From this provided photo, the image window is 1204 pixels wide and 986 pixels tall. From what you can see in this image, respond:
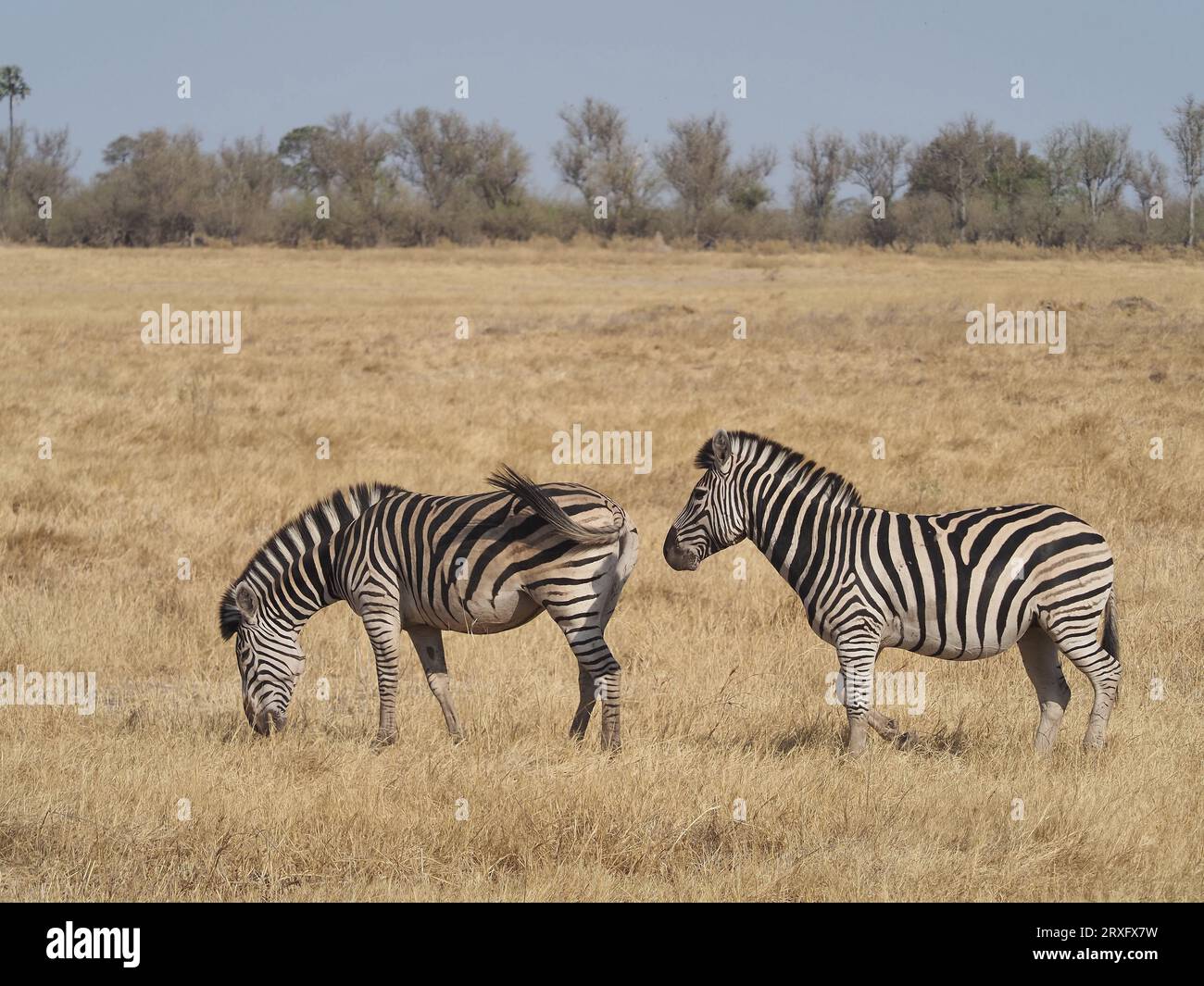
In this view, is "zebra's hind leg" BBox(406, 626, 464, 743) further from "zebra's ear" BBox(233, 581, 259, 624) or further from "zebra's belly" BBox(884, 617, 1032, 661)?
"zebra's belly" BBox(884, 617, 1032, 661)

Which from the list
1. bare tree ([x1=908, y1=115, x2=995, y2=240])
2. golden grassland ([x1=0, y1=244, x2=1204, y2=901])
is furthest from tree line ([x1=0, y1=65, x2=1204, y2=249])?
golden grassland ([x1=0, y1=244, x2=1204, y2=901])

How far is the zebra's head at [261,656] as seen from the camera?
7355mm

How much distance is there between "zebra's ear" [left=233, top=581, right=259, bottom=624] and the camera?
7.42 meters

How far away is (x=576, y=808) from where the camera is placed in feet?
19.5

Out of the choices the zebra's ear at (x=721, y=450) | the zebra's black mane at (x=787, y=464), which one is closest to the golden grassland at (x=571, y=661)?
the zebra's black mane at (x=787, y=464)

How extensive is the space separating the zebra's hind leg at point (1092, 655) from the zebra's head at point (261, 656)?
13.7 ft

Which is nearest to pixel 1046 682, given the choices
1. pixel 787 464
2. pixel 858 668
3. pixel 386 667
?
pixel 858 668

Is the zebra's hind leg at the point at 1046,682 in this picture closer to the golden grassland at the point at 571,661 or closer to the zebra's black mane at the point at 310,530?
the golden grassland at the point at 571,661

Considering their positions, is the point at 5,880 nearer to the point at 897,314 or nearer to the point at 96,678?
the point at 96,678

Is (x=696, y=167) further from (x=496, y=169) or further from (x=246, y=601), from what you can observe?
(x=246, y=601)

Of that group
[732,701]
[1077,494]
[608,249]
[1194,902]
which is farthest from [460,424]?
[608,249]

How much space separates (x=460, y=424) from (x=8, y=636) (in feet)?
32.2

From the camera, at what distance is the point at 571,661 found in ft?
29.9

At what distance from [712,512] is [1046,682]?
202 centimetres
